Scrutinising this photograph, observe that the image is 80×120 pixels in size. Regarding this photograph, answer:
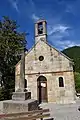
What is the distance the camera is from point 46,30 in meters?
21.0

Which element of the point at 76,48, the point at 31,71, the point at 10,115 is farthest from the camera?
the point at 76,48

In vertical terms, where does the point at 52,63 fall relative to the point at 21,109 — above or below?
above

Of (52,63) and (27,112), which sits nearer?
(27,112)

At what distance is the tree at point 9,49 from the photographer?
70.7 ft

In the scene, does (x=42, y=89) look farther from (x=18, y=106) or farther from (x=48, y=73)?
(x=18, y=106)

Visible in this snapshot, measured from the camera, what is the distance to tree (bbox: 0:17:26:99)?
21.5 m

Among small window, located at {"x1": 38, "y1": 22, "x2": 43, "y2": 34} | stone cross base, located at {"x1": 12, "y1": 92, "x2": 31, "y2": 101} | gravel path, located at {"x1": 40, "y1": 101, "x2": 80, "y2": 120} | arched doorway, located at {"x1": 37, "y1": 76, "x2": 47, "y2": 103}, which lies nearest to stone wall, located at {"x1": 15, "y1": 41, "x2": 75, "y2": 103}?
arched doorway, located at {"x1": 37, "y1": 76, "x2": 47, "y2": 103}

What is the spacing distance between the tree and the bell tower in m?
2.48

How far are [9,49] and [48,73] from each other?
6983 millimetres

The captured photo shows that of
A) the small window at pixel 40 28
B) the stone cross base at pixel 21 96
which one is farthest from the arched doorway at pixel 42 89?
the stone cross base at pixel 21 96

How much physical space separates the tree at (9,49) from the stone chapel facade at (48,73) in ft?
9.97

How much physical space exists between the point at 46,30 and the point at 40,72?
602 centimetres

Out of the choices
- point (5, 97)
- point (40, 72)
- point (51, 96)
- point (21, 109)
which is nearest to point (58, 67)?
point (40, 72)

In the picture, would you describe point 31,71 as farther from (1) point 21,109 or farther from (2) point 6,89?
(1) point 21,109
